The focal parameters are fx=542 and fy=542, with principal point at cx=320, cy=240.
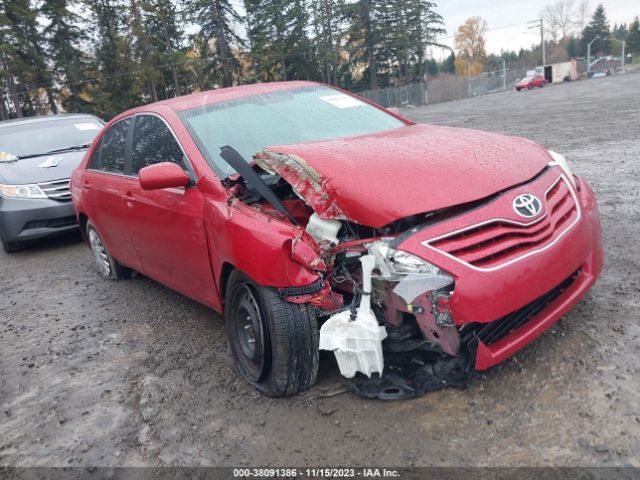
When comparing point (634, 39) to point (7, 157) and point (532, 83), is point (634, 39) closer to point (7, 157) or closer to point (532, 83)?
point (532, 83)

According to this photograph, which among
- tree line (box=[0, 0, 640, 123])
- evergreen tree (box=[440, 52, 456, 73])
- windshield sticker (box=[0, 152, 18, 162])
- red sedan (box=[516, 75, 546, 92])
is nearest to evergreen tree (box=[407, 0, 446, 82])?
tree line (box=[0, 0, 640, 123])

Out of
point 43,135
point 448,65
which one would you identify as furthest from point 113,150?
point 448,65

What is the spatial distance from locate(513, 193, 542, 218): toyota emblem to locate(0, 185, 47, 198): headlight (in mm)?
5922

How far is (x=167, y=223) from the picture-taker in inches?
139

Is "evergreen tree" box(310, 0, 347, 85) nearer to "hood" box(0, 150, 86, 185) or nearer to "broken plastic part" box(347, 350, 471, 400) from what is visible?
"hood" box(0, 150, 86, 185)

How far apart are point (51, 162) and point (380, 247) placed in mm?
5991

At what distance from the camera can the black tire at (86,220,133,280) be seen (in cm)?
509

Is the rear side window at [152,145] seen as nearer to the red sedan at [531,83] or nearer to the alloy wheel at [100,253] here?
the alloy wheel at [100,253]

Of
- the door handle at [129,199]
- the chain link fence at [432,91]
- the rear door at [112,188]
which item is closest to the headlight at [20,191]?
the rear door at [112,188]

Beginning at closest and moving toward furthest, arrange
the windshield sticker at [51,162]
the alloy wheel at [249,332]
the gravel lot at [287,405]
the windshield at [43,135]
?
the gravel lot at [287,405], the alloy wheel at [249,332], the windshield sticker at [51,162], the windshield at [43,135]

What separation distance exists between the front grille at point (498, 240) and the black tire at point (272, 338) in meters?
0.75

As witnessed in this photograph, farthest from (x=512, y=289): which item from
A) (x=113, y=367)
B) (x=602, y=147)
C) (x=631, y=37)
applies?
(x=631, y=37)

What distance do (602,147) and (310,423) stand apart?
332 inches

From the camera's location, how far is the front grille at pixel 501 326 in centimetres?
238
